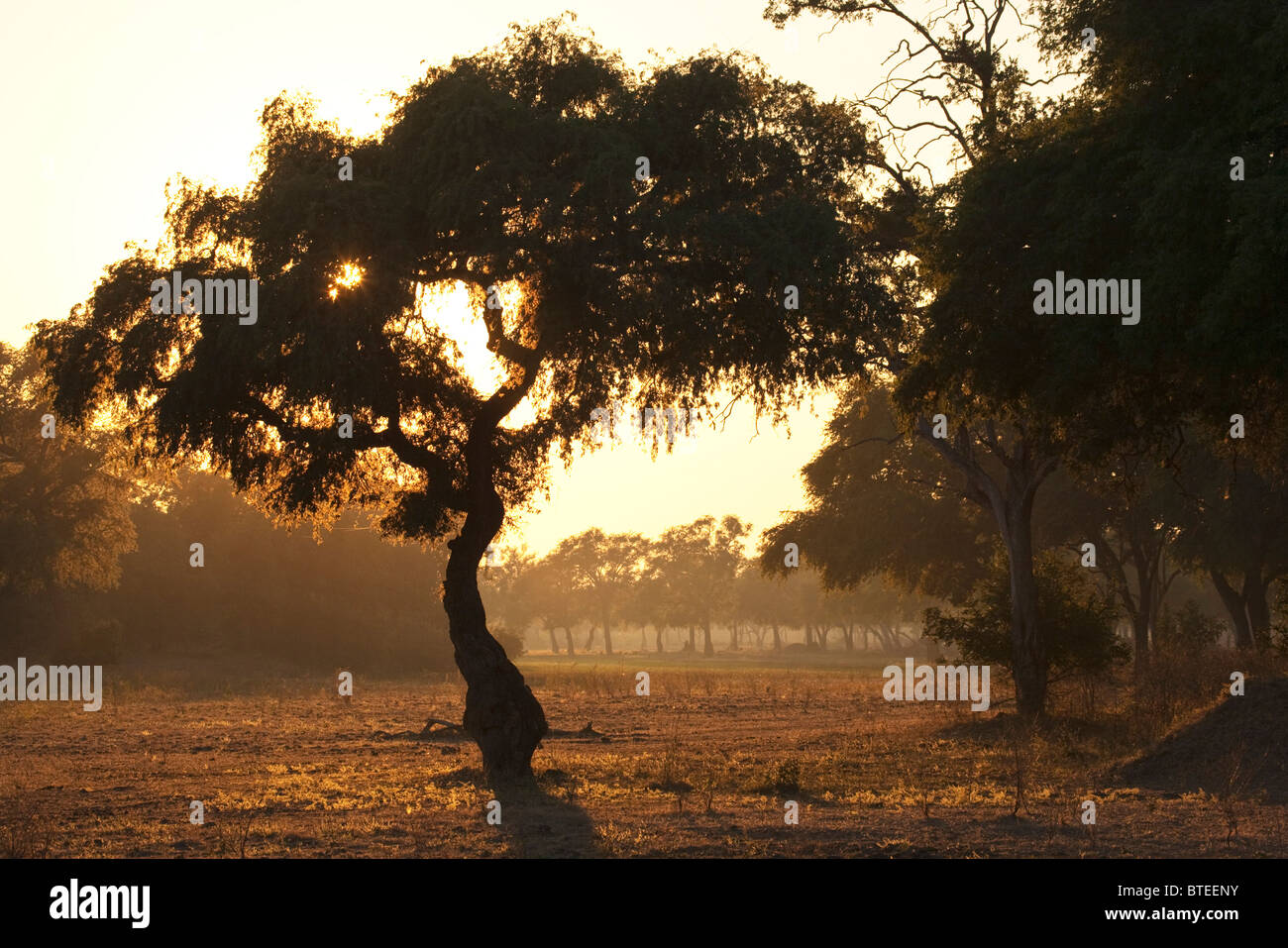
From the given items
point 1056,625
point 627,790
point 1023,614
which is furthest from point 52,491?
point 627,790

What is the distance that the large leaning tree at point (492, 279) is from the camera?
674 inches

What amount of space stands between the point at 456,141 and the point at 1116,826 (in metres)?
12.1

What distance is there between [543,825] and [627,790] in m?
3.85

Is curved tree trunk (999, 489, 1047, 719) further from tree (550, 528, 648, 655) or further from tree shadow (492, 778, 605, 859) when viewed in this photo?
tree (550, 528, 648, 655)

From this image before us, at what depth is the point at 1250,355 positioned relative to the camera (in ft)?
47.2

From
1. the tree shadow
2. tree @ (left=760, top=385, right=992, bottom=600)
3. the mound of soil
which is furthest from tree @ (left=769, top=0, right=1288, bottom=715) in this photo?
tree @ (left=760, top=385, right=992, bottom=600)

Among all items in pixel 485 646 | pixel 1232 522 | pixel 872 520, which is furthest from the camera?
pixel 872 520

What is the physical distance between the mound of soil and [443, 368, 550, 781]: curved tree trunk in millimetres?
9276

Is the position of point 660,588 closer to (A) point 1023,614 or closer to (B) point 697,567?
(B) point 697,567

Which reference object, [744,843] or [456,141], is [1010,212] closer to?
[456,141]

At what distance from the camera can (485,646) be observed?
20.0m

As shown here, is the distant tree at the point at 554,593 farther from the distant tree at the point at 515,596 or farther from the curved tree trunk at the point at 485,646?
the curved tree trunk at the point at 485,646

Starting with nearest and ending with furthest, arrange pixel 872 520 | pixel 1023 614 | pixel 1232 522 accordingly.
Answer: pixel 1023 614 → pixel 1232 522 → pixel 872 520
